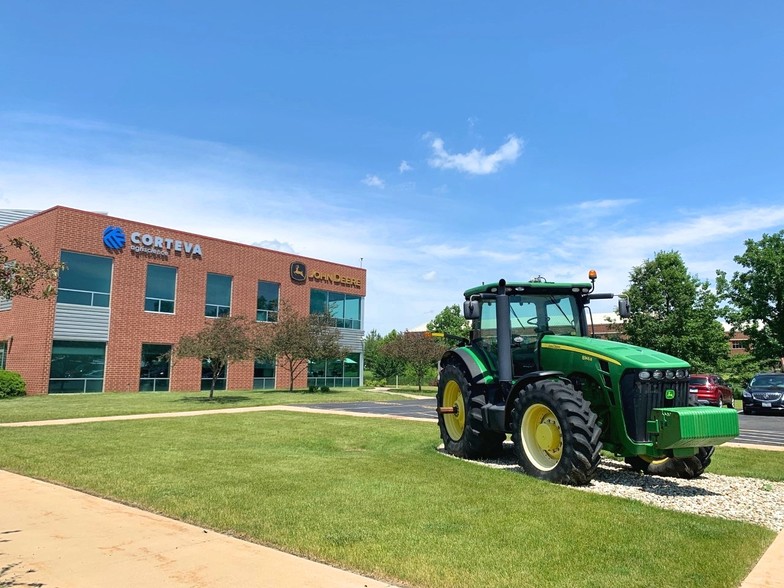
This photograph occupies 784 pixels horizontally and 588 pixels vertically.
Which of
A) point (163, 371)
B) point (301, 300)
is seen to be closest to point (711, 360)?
point (301, 300)

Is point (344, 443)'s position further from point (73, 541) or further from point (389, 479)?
point (73, 541)

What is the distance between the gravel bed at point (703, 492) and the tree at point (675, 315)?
106 feet

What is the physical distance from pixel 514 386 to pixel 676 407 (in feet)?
6.48

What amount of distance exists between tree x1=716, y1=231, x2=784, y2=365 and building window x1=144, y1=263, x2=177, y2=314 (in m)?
→ 39.3

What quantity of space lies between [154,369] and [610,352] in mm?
26266

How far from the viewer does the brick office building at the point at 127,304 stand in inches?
1027

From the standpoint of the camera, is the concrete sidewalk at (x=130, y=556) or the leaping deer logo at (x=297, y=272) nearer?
the concrete sidewalk at (x=130, y=556)

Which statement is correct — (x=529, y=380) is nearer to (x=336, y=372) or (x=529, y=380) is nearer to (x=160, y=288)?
(x=160, y=288)

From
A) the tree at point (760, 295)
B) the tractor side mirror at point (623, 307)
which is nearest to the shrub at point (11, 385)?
the tractor side mirror at point (623, 307)

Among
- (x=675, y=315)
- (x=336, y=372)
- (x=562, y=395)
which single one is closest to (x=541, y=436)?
(x=562, y=395)

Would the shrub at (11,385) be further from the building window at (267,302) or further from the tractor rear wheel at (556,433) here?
the tractor rear wheel at (556,433)

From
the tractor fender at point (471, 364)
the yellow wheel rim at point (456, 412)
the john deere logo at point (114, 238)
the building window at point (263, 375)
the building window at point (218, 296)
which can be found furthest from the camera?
the building window at point (263, 375)

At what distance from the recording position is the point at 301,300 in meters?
37.3

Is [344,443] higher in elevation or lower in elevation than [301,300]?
lower
